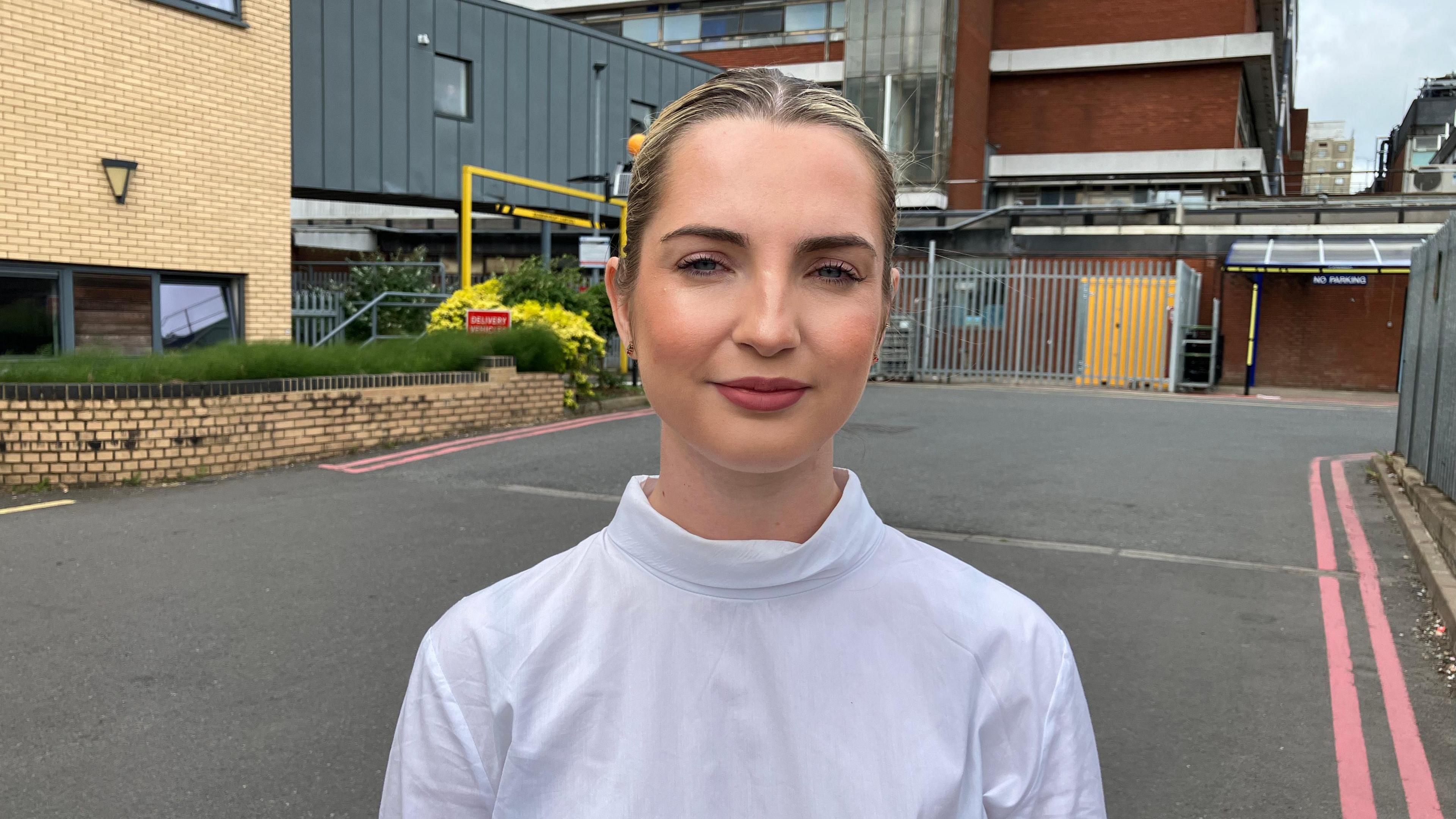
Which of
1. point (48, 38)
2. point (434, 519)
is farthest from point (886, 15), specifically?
point (434, 519)

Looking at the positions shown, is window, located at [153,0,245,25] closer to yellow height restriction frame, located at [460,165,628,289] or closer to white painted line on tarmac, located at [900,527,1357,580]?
yellow height restriction frame, located at [460,165,628,289]

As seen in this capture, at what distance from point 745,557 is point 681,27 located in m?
39.4

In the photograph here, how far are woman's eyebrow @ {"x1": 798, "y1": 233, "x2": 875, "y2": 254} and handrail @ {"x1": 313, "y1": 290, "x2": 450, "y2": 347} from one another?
15076mm

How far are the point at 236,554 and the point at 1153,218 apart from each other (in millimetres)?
24699

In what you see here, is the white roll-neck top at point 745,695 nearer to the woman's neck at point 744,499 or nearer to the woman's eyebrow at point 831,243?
the woman's neck at point 744,499

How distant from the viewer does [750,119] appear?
4.18 feet

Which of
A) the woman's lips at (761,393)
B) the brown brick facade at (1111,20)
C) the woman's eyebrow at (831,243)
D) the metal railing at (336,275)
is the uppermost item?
the brown brick facade at (1111,20)

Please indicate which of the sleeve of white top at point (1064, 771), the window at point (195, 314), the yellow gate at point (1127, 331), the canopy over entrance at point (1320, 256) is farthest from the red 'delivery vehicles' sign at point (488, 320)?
the canopy over entrance at point (1320, 256)

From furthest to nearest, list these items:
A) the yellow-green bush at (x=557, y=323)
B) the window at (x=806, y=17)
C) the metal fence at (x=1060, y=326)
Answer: the window at (x=806, y=17), the metal fence at (x=1060, y=326), the yellow-green bush at (x=557, y=323)

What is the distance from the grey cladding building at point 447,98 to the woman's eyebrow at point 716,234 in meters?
18.0

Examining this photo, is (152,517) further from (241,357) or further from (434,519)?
(241,357)

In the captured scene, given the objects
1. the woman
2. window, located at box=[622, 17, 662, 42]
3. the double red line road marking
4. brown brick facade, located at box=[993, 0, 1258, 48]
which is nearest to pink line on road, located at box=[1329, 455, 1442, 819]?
the double red line road marking

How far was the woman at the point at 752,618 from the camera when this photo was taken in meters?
1.25

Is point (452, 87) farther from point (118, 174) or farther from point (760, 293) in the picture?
point (760, 293)
